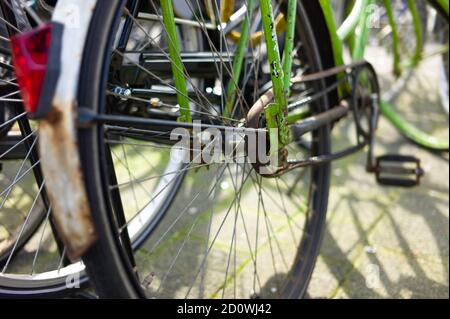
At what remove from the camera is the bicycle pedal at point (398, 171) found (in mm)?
2494

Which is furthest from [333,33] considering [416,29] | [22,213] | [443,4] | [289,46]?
[22,213]

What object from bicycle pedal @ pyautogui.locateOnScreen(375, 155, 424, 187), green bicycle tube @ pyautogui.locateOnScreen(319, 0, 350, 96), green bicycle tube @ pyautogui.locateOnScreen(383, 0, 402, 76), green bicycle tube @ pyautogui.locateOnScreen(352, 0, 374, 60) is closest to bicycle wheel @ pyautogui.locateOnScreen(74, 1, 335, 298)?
green bicycle tube @ pyautogui.locateOnScreen(319, 0, 350, 96)

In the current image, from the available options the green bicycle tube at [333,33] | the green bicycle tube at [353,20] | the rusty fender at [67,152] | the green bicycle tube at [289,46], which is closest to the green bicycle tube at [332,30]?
the green bicycle tube at [333,33]

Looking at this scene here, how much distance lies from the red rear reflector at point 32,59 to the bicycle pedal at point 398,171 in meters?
1.79

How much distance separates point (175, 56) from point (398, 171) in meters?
1.52

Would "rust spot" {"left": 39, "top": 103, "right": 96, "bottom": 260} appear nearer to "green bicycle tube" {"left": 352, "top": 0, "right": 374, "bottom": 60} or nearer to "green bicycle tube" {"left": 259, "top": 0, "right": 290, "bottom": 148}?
"green bicycle tube" {"left": 259, "top": 0, "right": 290, "bottom": 148}

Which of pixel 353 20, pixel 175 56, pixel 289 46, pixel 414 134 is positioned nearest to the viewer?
pixel 175 56

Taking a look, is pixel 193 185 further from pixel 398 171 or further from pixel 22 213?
pixel 398 171

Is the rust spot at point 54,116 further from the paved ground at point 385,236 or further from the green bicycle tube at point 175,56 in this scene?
the paved ground at point 385,236

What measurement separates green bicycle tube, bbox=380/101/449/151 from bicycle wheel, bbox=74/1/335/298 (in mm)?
658

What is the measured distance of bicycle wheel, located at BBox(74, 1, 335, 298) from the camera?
105 cm

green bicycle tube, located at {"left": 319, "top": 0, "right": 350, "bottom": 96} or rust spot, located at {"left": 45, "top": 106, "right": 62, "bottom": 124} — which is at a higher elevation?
green bicycle tube, located at {"left": 319, "top": 0, "right": 350, "bottom": 96}

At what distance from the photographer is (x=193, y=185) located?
258cm

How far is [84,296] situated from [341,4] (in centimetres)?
193
